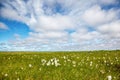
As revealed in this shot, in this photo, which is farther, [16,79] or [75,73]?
[75,73]

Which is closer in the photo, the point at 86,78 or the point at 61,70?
the point at 86,78

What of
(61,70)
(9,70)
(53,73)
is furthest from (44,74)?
(9,70)

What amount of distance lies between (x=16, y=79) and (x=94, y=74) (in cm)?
529

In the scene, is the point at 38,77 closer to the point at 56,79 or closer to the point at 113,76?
the point at 56,79

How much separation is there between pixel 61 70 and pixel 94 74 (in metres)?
2.38

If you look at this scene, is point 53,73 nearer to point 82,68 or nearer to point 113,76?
point 82,68

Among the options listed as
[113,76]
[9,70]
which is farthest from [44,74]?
[113,76]

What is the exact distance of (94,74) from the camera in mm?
12359

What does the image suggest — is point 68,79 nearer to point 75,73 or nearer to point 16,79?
point 75,73

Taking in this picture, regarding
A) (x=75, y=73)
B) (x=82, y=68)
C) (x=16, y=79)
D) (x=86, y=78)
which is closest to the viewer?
(x=16, y=79)

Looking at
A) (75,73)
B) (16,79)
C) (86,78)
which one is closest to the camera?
(16,79)

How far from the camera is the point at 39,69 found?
42.4 ft

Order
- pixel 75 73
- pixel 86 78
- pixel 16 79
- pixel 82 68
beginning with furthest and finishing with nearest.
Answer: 1. pixel 82 68
2. pixel 75 73
3. pixel 86 78
4. pixel 16 79

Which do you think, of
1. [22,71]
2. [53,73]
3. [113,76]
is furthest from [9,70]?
[113,76]
